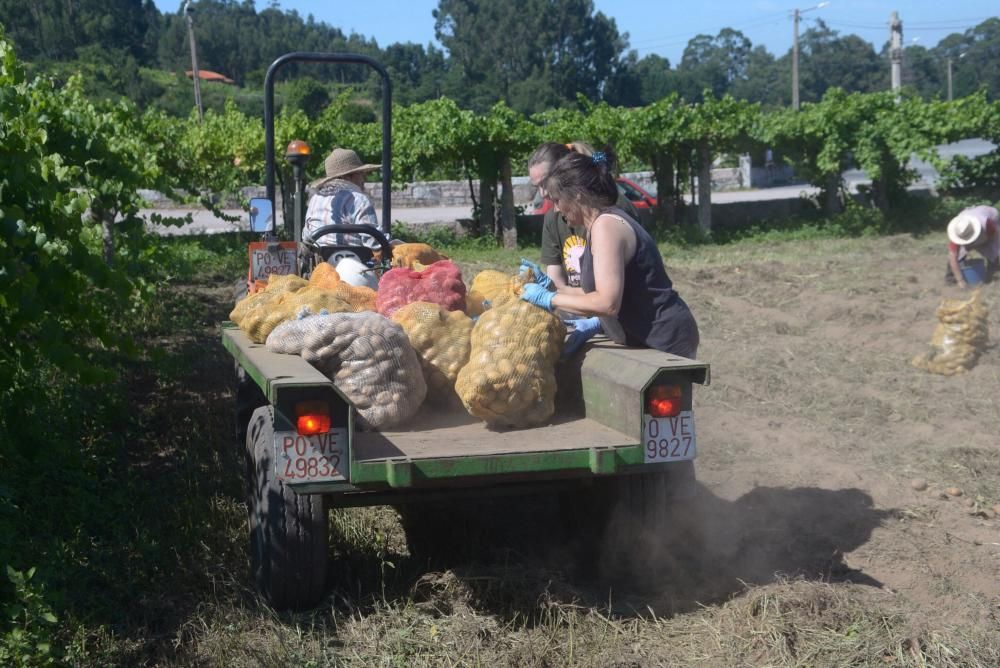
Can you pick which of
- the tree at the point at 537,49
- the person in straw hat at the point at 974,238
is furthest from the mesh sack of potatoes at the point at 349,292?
the tree at the point at 537,49

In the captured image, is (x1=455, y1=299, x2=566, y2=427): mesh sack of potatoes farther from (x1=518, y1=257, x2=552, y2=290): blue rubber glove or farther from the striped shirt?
the striped shirt

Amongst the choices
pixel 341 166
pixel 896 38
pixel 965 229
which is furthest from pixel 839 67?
pixel 341 166

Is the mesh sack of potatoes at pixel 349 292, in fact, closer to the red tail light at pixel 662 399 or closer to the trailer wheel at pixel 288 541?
the trailer wheel at pixel 288 541

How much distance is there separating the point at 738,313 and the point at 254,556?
8.16 meters

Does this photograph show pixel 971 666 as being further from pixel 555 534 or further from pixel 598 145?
A: pixel 598 145

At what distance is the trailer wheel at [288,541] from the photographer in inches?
163

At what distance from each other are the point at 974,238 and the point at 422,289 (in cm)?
859

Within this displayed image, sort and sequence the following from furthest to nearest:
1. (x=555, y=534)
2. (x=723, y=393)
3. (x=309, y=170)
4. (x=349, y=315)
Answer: (x=309, y=170) → (x=723, y=393) → (x=555, y=534) → (x=349, y=315)

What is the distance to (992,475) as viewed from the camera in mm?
6281

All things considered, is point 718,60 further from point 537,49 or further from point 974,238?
point 974,238

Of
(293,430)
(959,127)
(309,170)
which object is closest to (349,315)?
(293,430)

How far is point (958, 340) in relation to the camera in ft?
28.8

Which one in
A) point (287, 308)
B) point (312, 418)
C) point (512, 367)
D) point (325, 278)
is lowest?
point (312, 418)

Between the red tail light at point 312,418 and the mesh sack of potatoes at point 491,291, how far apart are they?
4.70ft
